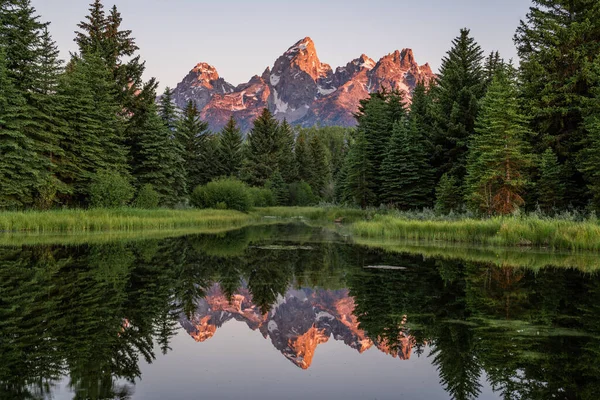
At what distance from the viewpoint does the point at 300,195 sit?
7506 centimetres

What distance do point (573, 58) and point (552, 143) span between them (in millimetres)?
5761

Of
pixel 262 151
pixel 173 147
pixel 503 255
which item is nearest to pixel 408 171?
pixel 503 255

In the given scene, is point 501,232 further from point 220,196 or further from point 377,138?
point 220,196

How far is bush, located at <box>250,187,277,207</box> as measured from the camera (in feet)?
213

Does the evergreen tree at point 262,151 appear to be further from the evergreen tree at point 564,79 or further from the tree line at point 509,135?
the evergreen tree at point 564,79

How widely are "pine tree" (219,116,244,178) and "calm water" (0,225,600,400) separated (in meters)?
61.2

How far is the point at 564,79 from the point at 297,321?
30597 millimetres

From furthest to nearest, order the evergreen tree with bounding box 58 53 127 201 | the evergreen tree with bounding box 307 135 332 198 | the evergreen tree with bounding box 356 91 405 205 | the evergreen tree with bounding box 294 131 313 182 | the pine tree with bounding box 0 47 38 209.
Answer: the evergreen tree with bounding box 307 135 332 198 < the evergreen tree with bounding box 294 131 313 182 < the evergreen tree with bounding box 356 91 405 205 < the evergreen tree with bounding box 58 53 127 201 < the pine tree with bounding box 0 47 38 209

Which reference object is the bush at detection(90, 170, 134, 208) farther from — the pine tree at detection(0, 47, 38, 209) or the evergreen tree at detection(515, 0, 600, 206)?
the evergreen tree at detection(515, 0, 600, 206)

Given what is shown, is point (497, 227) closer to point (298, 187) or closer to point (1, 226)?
point (1, 226)

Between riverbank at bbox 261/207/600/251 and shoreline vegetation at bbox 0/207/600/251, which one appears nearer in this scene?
riverbank at bbox 261/207/600/251

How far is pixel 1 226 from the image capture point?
83.4 feet

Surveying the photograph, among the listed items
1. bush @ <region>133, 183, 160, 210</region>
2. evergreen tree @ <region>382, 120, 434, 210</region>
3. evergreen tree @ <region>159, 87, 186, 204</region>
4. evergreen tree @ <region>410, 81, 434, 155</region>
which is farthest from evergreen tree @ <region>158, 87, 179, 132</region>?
evergreen tree @ <region>410, 81, 434, 155</region>

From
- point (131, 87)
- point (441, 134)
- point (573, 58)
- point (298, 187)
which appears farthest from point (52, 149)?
point (298, 187)
